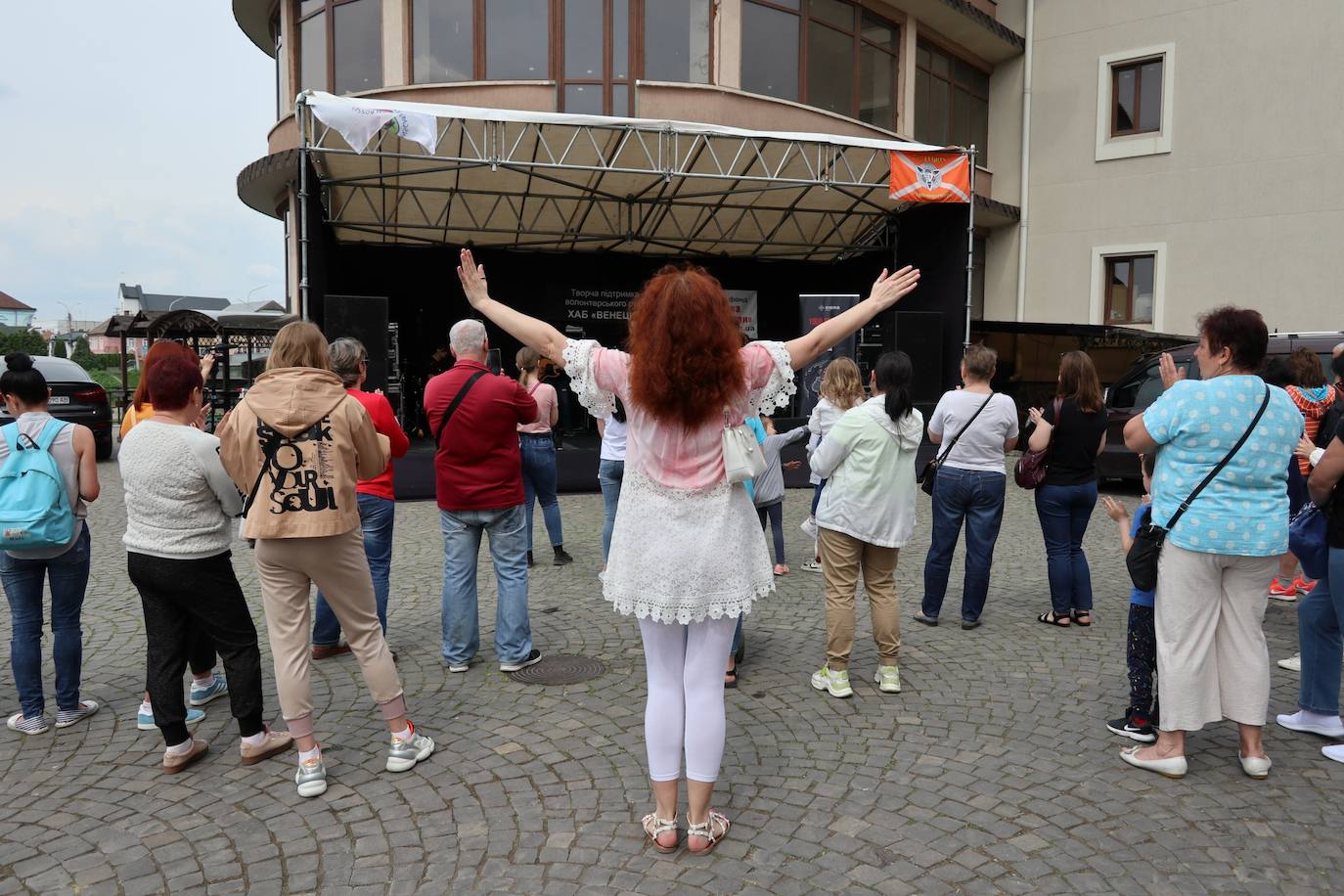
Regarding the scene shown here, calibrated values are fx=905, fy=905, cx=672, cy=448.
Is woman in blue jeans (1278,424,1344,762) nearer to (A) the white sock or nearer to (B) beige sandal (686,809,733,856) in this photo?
(B) beige sandal (686,809,733,856)

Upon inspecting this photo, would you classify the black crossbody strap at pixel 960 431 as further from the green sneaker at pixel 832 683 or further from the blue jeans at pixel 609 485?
the blue jeans at pixel 609 485

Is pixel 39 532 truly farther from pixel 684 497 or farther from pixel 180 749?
pixel 684 497

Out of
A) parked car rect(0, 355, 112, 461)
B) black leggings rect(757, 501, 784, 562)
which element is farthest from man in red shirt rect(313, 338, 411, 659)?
parked car rect(0, 355, 112, 461)

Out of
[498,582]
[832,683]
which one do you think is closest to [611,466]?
[498,582]

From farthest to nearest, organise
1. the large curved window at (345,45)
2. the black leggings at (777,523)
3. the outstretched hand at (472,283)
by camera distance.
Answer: the large curved window at (345,45)
the black leggings at (777,523)
the outstretched hand at (472,283)

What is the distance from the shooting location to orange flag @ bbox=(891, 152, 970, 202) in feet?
39.0

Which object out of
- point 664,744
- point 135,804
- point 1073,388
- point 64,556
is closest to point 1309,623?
point 1073,388

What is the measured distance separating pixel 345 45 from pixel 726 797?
15.7 metres

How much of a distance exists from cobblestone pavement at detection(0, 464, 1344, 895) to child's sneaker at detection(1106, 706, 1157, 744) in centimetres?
7

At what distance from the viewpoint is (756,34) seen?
50.9ft

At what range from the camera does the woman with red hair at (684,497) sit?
8.83 ft

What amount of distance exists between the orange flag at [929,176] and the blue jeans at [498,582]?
8.90m

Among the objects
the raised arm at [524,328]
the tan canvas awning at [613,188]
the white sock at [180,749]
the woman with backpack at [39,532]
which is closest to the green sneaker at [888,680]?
the raised arm at [524,328]

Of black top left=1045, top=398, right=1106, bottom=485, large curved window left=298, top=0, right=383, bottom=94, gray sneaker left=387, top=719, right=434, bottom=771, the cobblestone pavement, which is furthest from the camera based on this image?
large curved window left=298, top=0, right=383, bottom=94
